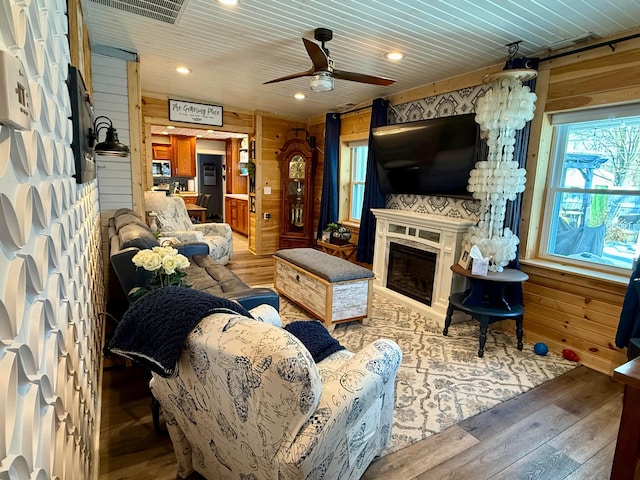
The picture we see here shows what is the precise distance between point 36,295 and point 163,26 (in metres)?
2.78

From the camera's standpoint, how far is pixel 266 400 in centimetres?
99

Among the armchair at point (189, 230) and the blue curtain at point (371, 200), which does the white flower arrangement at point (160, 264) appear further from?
the blue curtain at point (371, 200)

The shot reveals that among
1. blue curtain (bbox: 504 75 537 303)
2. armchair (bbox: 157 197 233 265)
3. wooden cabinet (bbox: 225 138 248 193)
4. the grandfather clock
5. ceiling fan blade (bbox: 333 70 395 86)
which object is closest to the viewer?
ceiling fan blade (bbox: 333 70 395 86)

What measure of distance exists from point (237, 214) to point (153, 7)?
20.4ft

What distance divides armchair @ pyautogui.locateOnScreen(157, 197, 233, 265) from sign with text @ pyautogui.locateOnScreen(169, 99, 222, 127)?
119cm

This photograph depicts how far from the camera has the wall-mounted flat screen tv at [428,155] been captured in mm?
3396

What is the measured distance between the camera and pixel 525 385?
2.48 m

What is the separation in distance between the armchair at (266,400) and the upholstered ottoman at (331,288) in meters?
1.69

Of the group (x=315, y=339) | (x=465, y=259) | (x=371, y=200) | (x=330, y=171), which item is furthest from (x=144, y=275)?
(x=330, y=171)

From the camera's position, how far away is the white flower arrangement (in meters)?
1.76

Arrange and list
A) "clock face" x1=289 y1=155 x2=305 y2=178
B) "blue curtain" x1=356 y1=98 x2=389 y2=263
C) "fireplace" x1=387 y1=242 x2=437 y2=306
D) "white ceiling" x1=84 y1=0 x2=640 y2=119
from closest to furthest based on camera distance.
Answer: "white ceiling" x1=84 y1=0 x2=640 y2=119
"fireplace" x1=387 y1=242 x2=437 y2=306
"blue curtain" x1=356 y1=98 x2=389 y2=263
"clock face" x1=289 y1=155 x2=305 y2=178

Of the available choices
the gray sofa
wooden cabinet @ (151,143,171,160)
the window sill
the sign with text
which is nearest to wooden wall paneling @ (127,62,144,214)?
the gray sofa

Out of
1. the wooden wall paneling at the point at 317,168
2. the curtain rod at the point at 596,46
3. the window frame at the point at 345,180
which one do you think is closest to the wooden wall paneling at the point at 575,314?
the curtain rod at the point at 596,46

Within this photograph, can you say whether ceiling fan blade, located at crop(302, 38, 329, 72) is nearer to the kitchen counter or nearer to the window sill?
the window sill
